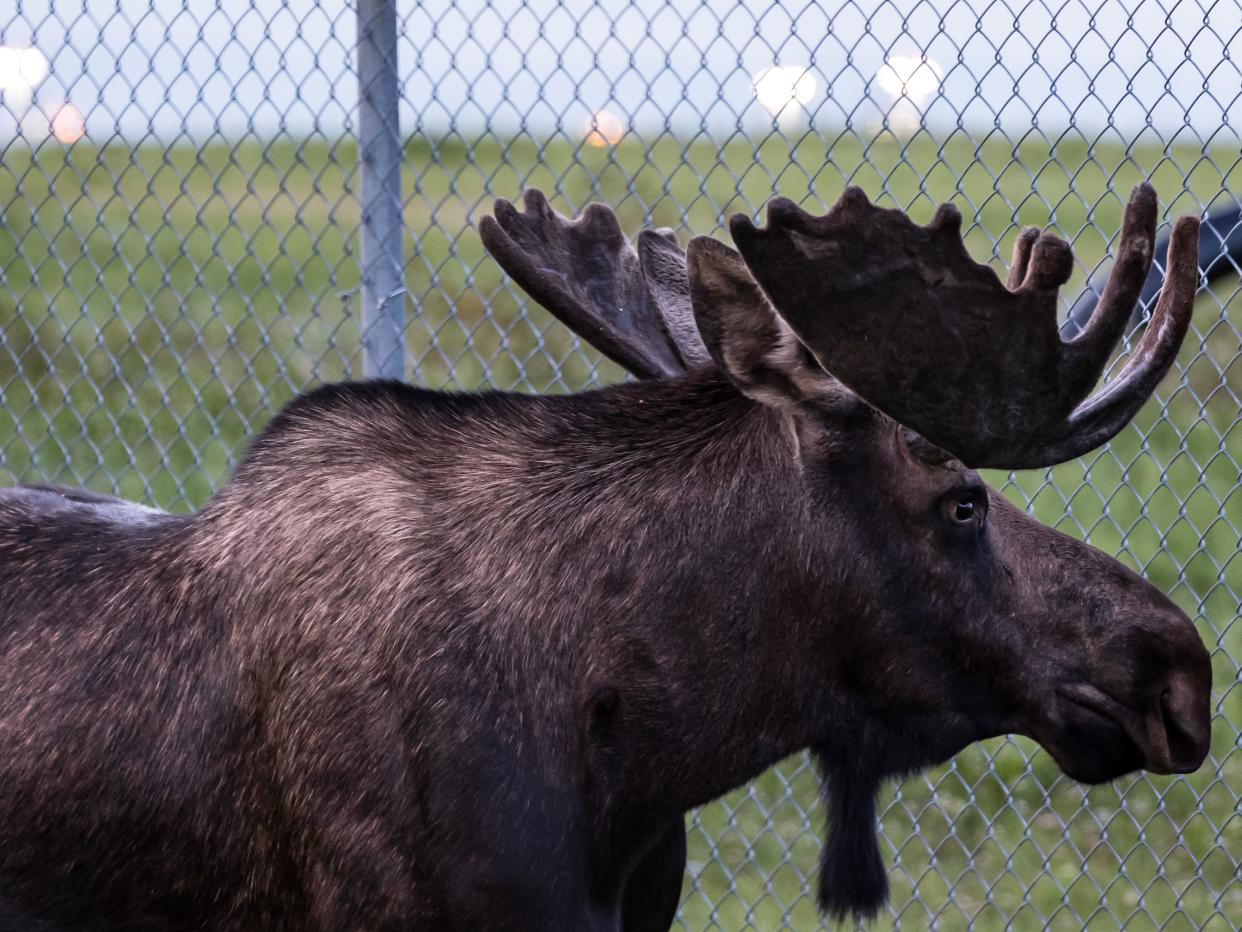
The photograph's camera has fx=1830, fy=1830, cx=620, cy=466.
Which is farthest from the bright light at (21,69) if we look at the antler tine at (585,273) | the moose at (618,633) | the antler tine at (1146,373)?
the antler tine at (1146,373)

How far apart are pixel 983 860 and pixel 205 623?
329cm

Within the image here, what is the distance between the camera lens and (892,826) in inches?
231

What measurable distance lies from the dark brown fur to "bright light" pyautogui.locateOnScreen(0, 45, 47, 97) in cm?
343

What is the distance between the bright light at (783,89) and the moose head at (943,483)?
6.02 feet

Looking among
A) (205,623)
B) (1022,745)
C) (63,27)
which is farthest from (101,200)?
(205,623)

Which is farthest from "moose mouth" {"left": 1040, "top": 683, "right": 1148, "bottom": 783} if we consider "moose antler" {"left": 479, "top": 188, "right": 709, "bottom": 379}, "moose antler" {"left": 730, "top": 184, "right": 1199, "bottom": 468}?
"moose antler" {"left": 479, "top": 188, "right": 709, "bottom": 379}

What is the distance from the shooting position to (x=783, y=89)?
5.35m

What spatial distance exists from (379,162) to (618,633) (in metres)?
2.28

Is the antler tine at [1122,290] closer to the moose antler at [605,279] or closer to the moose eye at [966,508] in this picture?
the moose eye at [966,508]

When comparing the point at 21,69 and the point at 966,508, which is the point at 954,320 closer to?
the point at 966,508

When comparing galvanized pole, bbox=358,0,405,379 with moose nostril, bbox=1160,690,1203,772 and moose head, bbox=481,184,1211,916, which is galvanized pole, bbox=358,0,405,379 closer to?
moose head, bbox=481,184,1211,916

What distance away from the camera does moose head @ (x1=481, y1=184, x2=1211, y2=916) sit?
2869 mm

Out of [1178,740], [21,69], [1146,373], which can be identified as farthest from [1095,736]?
[21,69]

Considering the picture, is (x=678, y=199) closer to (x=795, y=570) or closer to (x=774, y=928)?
(x=774, y=928)
